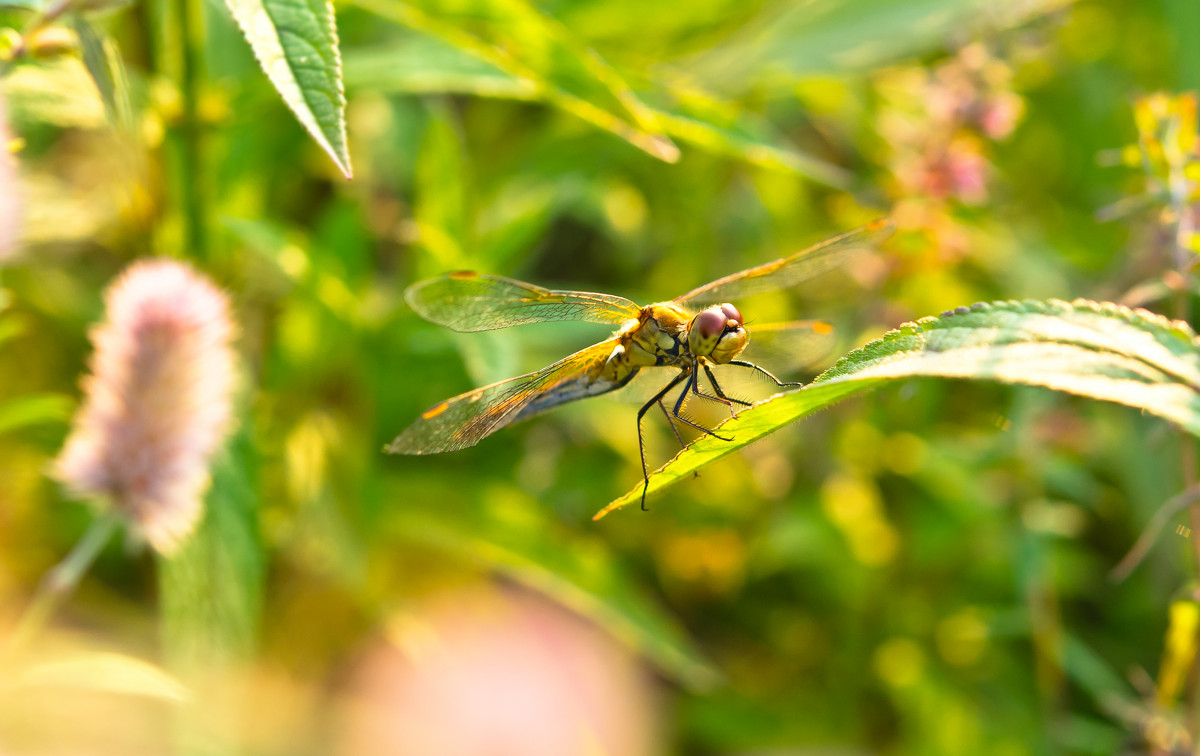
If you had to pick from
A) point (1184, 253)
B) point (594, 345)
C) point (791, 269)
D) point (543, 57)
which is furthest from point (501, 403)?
point (1184, 253)

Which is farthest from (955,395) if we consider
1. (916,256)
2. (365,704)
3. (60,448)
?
(60,448)

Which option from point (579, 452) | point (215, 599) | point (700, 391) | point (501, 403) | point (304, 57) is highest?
→ point (304, 57)

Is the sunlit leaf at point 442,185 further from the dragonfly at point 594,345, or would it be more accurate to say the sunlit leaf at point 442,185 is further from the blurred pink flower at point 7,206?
the blurred pink flower at point 7,206

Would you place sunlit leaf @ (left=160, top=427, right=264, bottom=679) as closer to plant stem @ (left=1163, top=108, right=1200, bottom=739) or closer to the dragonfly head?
the dragonfly head

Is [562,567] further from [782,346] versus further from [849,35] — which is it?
[849,35]

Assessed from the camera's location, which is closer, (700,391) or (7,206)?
(7,206)

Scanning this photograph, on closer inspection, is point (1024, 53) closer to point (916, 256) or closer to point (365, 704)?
point (916, 256)

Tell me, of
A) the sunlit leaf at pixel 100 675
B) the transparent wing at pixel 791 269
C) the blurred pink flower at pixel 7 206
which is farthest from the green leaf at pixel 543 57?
the sunlit leaf at pixel 100 675
